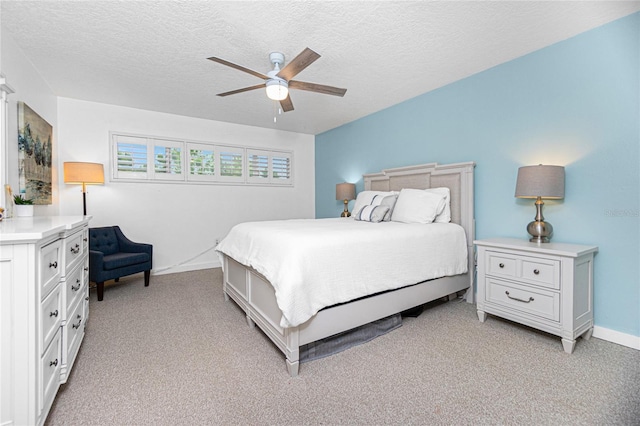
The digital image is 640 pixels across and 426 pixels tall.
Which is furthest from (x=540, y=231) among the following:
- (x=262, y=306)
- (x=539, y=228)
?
(x=262, y=306)

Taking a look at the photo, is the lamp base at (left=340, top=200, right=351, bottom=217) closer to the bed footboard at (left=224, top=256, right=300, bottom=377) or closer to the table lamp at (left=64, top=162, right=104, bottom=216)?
the bed footboard at (left=224, top=256, right=300, bottom=377)

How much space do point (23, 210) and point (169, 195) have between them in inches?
97.3

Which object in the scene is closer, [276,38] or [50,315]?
[50,315]

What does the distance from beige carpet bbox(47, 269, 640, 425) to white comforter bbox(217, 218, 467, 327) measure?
1.39ft

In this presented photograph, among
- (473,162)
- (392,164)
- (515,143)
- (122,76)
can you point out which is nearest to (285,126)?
(392,164)

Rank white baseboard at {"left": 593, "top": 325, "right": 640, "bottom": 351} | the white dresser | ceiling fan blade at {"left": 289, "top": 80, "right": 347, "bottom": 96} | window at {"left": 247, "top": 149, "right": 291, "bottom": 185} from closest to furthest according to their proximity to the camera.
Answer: the white dresser, white baseboard at {"left": 593, "top": 325, "right": 640, "bottom": 351}, ceiling fan blade at {"left": 289, "top": 80, "right": 347, "bottom": 96}, window at {"left": 247, "top": 149, "right": 291, "bottom": 185}

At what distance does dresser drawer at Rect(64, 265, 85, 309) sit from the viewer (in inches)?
65.9

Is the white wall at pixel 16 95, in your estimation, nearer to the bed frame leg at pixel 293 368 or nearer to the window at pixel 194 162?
the window at pixel 194 162

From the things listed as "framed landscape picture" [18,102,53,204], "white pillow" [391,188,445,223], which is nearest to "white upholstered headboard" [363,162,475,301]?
"white pillow" [391,188,445,223]

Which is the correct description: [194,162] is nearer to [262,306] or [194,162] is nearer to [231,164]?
[231,164]

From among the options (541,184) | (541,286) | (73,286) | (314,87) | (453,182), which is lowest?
(541,286)

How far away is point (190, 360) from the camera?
199cm

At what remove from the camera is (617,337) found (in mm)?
2172

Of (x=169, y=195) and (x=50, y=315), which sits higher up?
(x=169, y=195)
